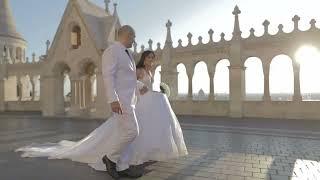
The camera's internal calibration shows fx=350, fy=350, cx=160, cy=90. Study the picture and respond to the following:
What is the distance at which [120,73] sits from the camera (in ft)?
18.2

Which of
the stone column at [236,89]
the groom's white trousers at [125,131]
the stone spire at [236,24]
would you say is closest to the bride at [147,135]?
the groom's white trousers at [125,131]

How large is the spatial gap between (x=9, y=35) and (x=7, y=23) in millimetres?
2590

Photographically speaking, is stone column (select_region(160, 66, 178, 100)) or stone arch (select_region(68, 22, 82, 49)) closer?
stone arch (select_region(68, 22, 82, 49))

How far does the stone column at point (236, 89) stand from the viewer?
68.2 ft

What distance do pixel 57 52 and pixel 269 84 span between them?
47.5ft

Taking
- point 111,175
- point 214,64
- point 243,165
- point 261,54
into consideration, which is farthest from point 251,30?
point 111,175

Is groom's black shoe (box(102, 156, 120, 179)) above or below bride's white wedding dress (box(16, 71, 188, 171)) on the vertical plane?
below

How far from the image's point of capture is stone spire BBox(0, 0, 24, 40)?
57559 millimetres

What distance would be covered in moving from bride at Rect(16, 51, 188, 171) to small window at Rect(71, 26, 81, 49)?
18.1 metres

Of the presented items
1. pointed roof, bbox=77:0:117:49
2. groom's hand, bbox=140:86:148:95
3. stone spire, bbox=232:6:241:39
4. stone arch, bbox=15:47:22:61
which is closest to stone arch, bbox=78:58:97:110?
pointed roof, bbox=77:0:117:49

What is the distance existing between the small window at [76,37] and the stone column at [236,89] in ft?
34.6

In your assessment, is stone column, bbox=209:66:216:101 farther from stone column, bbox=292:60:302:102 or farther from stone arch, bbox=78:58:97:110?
stone arch, bbox=78:58:97:110

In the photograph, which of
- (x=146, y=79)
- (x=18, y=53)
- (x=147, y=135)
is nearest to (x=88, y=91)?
(x=146, y=79)

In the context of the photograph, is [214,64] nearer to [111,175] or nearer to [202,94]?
[202,94]
